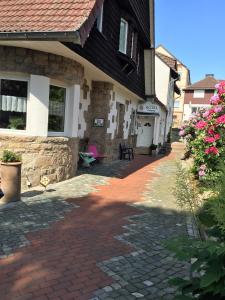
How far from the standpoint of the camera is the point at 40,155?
8.58m

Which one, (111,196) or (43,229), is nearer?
(43,229)

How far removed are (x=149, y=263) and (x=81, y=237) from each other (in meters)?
1.27

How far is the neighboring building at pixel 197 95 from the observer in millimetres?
51800

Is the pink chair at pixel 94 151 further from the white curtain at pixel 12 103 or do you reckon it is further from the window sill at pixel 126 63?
the white curtain at pixel 12 103

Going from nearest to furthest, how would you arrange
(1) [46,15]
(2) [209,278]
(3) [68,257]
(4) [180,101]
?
1. (2) [209,278]
2. (3) [68,257]
3. (1) [46,15]
4. (4) [180,101]

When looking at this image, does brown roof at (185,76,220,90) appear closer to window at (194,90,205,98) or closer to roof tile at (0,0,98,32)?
window at (194,90,205,98)

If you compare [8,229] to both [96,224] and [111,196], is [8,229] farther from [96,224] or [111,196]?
[111,196]

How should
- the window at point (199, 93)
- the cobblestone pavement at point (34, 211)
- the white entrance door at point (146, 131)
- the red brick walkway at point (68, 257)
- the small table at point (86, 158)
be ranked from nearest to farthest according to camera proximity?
the red brick walkway at point (68, 257), the cobblestone pavement at point (34, 211), the small table at point (86, 158), the white entrance door at point (146, 131), the window at point (199, 93)

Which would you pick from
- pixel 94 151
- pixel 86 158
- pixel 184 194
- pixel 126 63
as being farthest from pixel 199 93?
pixel 184 194

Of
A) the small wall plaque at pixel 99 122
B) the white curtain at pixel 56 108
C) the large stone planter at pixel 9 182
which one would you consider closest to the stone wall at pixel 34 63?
the white curtain at pixel 56 108

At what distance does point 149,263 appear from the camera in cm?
454

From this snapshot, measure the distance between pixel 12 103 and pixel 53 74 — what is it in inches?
48.3

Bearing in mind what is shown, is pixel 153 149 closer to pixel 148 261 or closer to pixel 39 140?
pixel 39 140

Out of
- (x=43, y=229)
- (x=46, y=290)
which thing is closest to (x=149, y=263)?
(x=46, y=290)
